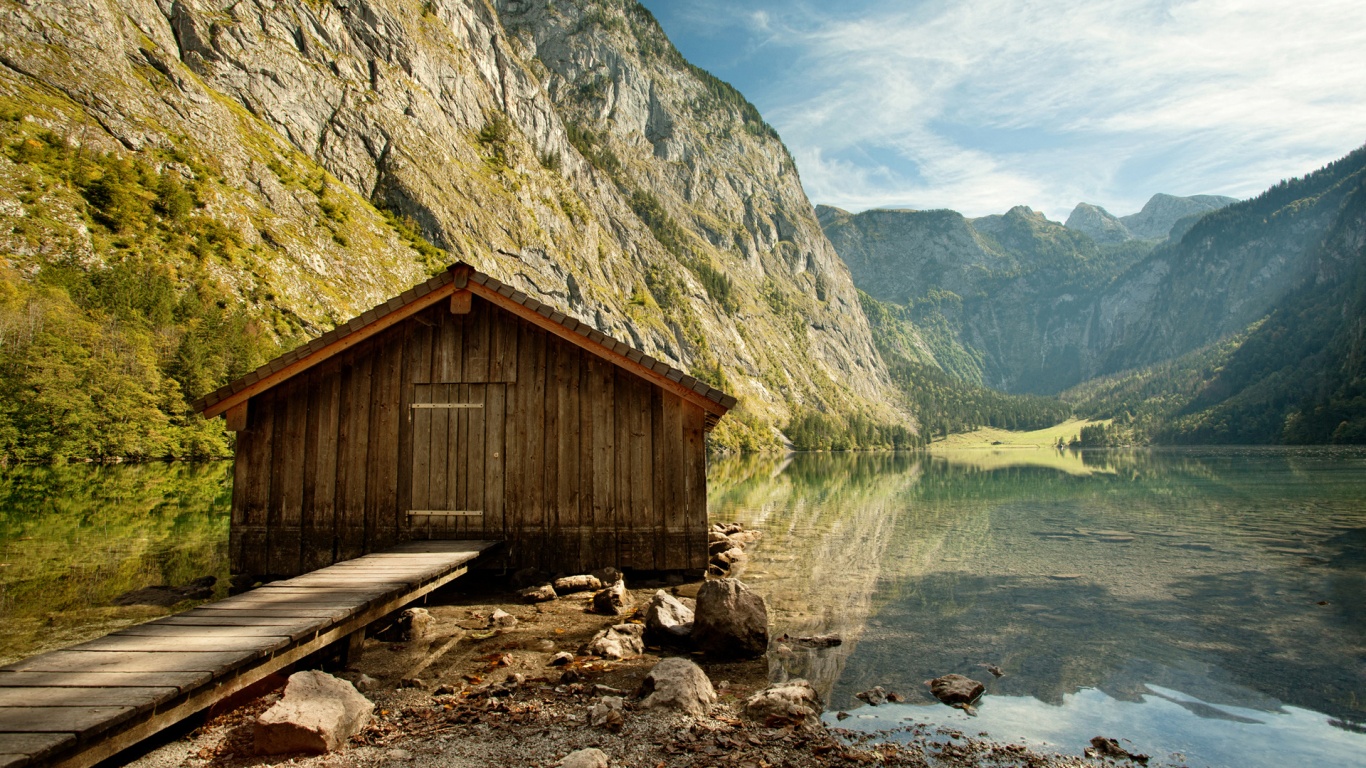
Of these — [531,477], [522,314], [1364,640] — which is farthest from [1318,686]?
A: [522,314]

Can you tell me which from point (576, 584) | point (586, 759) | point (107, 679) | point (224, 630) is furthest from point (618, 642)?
point (107, 679)

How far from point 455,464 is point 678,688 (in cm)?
744

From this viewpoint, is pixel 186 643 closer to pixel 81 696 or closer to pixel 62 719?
pixel 81 696

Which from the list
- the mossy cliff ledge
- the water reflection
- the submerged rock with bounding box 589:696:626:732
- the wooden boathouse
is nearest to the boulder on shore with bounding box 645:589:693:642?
the submerged rock with bounding box 589:696:626:732

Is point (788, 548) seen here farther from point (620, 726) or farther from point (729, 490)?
point (729, 490)

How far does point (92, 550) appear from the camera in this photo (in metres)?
16.7

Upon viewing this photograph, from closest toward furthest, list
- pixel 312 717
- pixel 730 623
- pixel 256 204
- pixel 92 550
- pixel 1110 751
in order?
pixel 312 717, pixel 1110 751, pixel 730 623, pixel 92 550, pixel 256 204

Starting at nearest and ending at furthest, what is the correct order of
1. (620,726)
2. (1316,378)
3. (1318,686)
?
(620,726)
(1318,686)
(1316,378)

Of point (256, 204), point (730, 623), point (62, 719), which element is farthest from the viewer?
point (256, 204)

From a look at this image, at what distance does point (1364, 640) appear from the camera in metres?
10.1

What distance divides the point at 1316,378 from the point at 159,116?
700ft

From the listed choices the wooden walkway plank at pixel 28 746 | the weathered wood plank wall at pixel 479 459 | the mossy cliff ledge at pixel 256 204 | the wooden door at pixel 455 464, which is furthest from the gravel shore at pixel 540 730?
the mossy cliff ledge at pixel 256 204

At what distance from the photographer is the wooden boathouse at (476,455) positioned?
1250 centimetres

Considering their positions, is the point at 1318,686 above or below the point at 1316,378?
below
